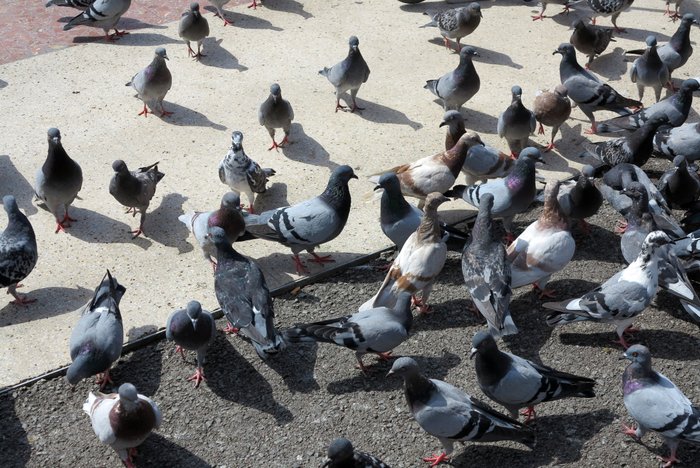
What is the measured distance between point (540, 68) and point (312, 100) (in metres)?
3.07

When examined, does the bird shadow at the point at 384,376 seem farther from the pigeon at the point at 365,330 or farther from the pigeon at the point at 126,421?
the pigeon at the point at 126,421

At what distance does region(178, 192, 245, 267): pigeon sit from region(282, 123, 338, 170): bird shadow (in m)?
1.84

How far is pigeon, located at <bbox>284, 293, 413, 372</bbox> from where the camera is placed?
718 centimetres

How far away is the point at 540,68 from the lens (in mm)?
11945

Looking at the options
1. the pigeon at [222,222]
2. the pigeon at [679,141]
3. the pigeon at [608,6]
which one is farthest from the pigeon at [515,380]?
the pigeon at [608,6]

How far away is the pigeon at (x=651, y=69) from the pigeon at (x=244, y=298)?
5861 millimetres

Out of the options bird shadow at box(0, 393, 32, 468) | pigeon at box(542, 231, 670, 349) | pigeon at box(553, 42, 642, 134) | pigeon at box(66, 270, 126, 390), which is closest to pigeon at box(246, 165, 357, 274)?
pigeon at box(66, 270, 126, 390)

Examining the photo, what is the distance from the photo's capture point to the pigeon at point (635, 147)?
9.70 m

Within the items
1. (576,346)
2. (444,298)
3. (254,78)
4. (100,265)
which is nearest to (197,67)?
(254,78)

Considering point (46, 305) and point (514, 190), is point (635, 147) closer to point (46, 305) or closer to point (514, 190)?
point (514, 190)

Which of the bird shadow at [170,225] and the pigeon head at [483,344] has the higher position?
the pigeon head at [483,344]

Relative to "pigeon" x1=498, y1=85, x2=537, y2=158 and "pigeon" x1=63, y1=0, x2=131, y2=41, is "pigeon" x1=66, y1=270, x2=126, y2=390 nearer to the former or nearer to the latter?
"pigeon" x1=498, y1=85, x2=537, y2=158

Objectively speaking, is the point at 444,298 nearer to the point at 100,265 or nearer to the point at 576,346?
the point at 576,346

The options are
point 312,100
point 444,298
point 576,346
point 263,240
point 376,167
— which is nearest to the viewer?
point 576,346
